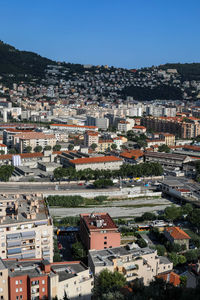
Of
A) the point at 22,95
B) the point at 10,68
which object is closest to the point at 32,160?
the point at 22,95

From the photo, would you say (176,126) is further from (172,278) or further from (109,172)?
(172,278)

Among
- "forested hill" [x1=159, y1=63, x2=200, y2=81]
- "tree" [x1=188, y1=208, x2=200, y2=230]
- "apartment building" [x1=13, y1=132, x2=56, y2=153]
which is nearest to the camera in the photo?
"tree" [x1=188, y1=208, x2=200, y2=230]

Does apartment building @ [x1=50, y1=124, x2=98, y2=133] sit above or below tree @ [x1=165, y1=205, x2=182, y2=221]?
above

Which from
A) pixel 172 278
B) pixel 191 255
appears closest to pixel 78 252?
pixel 172 278

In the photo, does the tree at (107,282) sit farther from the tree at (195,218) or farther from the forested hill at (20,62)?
the forested hill at (20,62)

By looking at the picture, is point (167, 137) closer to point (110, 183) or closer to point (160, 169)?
point (160, 169)

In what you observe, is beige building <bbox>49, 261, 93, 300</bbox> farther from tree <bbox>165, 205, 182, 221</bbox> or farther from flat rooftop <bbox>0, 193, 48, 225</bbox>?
tree <bbox>165, 205, 182, 221</bbox>

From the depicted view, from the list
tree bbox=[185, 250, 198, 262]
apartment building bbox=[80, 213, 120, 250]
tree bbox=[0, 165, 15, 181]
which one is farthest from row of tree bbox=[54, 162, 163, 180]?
tree bbox=[185, 250, 198, 262]
